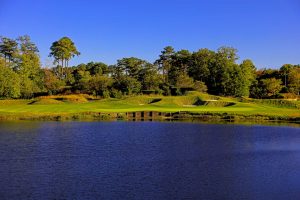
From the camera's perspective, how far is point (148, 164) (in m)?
30.8

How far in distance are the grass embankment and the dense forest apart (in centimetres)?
884

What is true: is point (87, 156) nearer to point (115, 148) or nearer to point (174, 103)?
point (115, 148)

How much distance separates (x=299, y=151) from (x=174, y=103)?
5335 centimetres

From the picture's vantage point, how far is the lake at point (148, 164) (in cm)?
2334

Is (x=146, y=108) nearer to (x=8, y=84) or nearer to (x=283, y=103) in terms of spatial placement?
(x=283, y=103)

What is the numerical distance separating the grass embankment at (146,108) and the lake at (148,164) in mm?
19221

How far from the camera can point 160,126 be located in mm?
58844

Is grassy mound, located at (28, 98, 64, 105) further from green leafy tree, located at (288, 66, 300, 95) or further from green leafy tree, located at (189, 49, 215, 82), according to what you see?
green leafy tree, located at (288, 66, 300, 95)

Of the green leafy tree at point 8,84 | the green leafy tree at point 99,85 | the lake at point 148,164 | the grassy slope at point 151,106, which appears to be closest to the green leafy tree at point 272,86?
the grassy slope at point 151,106

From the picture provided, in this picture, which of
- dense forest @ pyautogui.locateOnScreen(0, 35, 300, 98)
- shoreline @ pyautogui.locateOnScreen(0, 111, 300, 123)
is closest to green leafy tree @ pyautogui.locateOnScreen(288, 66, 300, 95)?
dense forest @ pyautogui.locateOnScreen(0, 35, 300, 98)

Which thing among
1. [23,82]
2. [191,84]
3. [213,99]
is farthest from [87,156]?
[191,84]

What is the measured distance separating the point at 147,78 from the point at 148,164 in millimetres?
86580

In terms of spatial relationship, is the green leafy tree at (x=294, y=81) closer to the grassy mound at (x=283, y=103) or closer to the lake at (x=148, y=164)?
the grassy mound at (x=283, y=103)

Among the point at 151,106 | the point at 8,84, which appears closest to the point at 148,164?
the point at 151,106
